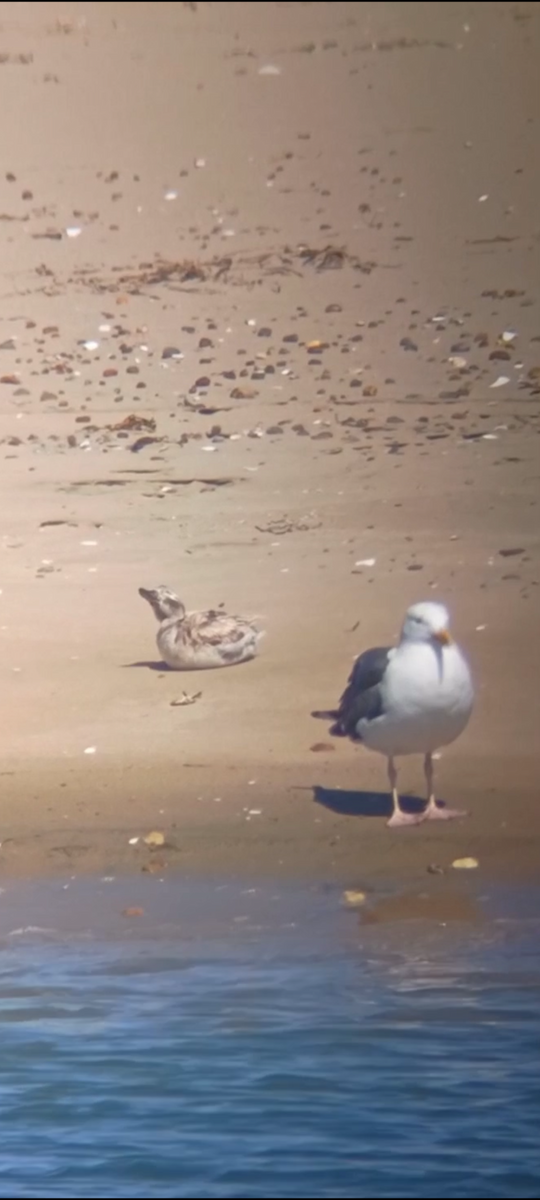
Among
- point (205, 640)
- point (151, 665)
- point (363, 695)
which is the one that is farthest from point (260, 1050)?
point (151, 665)

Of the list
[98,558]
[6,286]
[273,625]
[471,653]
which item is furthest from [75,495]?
[6,286]

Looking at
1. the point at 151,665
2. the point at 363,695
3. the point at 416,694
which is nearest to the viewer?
the point at 416,694

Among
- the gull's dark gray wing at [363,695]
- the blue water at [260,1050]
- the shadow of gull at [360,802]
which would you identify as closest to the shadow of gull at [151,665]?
the shadow of gull at [360,802]

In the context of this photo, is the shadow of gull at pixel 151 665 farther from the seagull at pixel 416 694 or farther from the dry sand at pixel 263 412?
the seagull at pixel 416 694

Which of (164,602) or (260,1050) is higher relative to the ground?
(164,602)

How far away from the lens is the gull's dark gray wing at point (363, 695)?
21.8ft

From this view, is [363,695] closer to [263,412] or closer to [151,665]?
[151,665]

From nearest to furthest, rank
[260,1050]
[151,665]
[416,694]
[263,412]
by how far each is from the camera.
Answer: [260,1050], [416,694], [151,665], [263,412]

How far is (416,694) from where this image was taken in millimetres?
6496

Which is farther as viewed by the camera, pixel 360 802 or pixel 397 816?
pixel 360 802

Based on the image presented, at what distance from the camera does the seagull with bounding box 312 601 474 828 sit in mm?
6496

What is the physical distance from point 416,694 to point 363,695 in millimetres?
247

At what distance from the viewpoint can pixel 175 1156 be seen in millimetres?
4766

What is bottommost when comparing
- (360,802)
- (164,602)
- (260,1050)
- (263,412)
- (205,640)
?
(260,1050)
